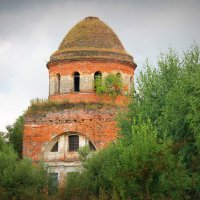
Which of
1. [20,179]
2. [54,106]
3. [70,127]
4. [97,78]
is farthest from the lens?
[97,78]

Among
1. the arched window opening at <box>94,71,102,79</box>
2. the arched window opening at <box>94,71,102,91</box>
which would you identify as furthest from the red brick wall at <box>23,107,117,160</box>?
the arched window opening at <box>94,71,102,79</box>

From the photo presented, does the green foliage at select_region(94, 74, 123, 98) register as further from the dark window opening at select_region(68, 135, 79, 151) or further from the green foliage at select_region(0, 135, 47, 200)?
the green foliage at select_region(0, 135, 47, 200)

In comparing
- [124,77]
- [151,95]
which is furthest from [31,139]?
[151,95]

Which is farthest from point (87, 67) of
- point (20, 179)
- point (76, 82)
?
point (20, 179)

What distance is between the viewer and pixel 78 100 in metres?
34.4

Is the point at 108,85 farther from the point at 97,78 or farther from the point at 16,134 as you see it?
the point at 16,134

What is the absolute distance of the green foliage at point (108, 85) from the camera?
34.4 meters

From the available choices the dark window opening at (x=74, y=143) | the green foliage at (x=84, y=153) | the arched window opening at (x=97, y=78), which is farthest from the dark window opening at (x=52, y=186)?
the arched window opening at (x=97, y=78)

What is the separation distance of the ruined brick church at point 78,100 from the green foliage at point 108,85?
1.02 feet

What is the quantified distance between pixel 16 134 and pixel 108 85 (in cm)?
1125

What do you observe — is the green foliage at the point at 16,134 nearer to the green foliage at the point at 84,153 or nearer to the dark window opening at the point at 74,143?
the dark window opening at the point at 74,143

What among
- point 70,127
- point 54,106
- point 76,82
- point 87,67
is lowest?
point 70,127

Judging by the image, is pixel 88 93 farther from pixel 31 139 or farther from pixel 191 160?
pixel 191 160

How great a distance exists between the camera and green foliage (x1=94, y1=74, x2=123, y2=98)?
34.4 m
